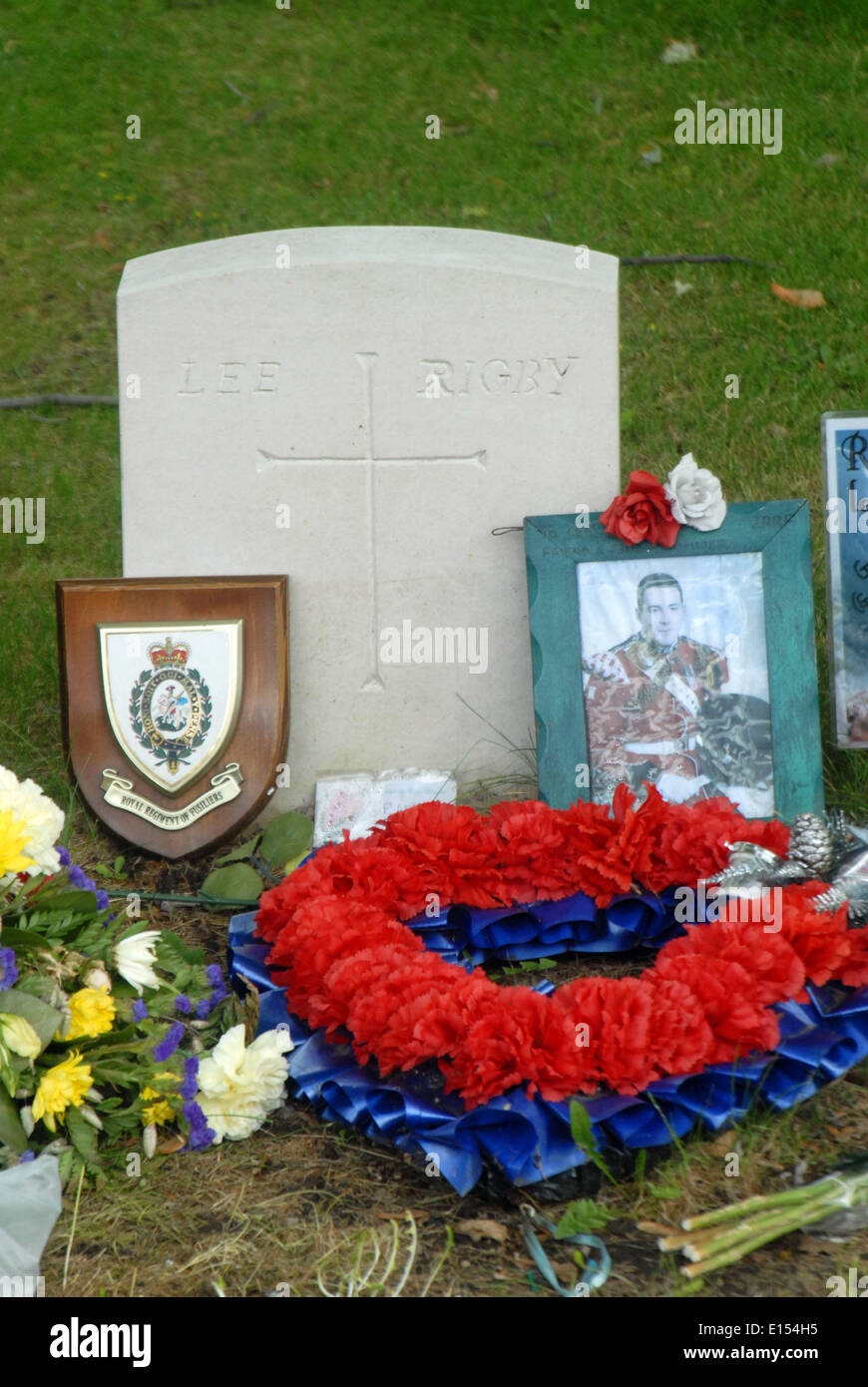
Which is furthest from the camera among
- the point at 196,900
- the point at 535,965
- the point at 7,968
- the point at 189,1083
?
the point at 196,900

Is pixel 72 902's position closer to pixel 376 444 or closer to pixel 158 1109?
pixel 158 1109

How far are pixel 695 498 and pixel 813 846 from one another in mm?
1002

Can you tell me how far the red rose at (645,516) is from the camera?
10.4 ft

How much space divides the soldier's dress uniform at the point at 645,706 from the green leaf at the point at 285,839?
78 centimetres

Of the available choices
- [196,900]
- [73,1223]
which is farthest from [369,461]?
[73,1223]

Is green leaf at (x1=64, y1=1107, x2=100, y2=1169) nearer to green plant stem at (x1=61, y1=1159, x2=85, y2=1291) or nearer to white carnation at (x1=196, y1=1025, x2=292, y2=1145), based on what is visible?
green plant stem at (x1=61, y1=1159, x2=85, y2=1291)

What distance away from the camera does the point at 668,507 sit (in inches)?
126

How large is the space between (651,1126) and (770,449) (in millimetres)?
3284

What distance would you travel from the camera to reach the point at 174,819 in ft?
10.4

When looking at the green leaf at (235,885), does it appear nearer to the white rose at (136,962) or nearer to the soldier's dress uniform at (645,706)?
the white rose at (136,962)

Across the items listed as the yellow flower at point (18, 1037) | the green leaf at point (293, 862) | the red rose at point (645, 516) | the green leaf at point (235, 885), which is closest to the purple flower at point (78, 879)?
the yellow flower at point (18, 1037)

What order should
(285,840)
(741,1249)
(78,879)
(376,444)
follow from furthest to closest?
(376,444) < (285,840) < (78,879) < (741,1249)

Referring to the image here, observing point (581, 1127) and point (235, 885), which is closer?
point (581, 1127)

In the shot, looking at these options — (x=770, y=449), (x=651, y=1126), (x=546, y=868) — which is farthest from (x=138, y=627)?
(x=770, y=449)
